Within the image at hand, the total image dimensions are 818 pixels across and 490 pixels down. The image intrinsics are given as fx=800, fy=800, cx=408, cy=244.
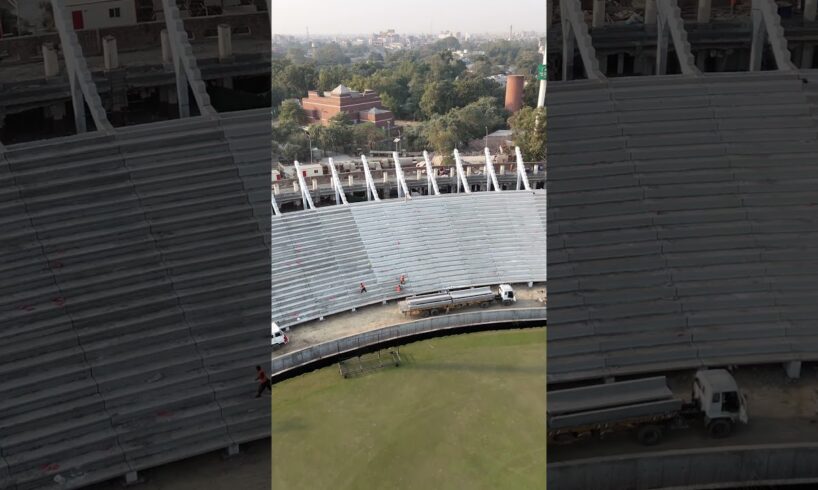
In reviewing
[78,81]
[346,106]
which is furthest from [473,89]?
[78,81]

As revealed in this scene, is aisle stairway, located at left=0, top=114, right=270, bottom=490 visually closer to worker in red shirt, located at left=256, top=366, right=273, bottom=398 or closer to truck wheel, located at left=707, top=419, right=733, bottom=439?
worker in red shirt, located at left=256, top=366, right=273, bottom=398

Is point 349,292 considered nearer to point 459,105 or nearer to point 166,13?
point 166,13

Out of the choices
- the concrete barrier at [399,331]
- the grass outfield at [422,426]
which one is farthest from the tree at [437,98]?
the concrete barrier at [399,331]

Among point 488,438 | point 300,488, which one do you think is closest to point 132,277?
point 300,488

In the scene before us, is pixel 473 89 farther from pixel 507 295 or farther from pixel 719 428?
pixel 507 295

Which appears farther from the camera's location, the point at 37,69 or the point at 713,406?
the point at 37,69

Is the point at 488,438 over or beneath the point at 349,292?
over

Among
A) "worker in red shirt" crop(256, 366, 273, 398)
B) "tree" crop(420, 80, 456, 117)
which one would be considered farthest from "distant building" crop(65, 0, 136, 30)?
"tree" crop(420, 80, 456, 117)
